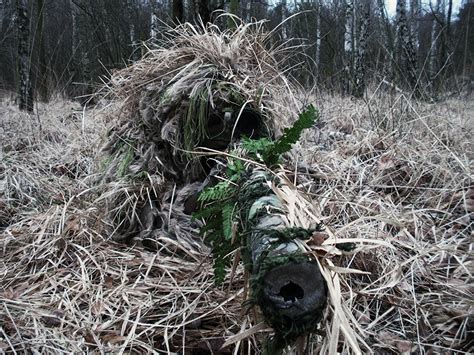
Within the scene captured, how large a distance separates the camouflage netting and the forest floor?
0.62 feet

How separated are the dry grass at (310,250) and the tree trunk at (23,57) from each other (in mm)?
3461

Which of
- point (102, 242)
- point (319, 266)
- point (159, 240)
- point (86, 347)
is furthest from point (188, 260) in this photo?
point (319, 266)

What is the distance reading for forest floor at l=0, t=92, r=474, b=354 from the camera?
1.51 metres

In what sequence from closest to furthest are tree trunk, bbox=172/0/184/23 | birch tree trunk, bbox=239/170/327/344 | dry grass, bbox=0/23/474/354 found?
1. birch tree trunk, bbox=239/170/327/344
2. dry grass, bbox=0/23/474/354
3. tree trunk, bbox=172/0/184/23

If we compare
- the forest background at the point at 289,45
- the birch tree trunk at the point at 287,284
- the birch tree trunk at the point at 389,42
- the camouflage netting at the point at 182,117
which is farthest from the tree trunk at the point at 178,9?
the birch tree trunk at the point at 287,284

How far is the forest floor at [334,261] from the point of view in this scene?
1.51 m

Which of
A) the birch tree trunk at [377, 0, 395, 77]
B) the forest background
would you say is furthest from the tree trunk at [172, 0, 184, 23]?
the birch tree trunk at [377, 0, 395, 77]

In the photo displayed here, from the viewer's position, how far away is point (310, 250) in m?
0.96

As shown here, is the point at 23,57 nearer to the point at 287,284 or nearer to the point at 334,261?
the point at 334,261

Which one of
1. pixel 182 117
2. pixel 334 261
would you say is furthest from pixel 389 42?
pixel 334 261

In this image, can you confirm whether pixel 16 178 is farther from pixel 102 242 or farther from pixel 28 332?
→ pixel 28 332

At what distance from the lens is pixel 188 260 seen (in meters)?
2.02

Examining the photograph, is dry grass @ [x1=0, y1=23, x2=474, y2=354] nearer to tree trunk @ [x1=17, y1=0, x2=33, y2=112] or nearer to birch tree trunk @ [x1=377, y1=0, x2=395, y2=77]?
birch tree trunk @ [x1=377, y1=0, x2=395, y2=77]

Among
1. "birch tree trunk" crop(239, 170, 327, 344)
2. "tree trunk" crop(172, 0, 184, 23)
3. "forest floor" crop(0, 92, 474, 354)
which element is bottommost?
"forest floor" crop(0, 92, 474, 354)
